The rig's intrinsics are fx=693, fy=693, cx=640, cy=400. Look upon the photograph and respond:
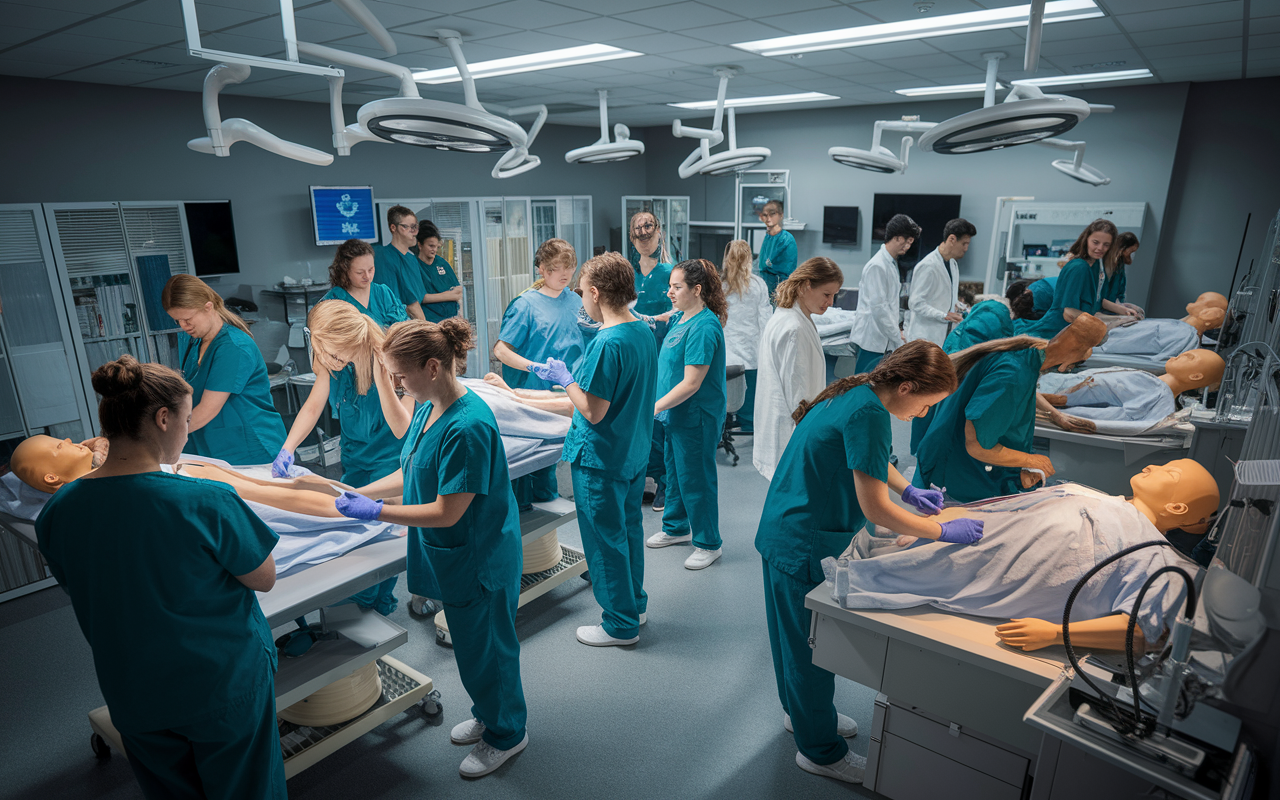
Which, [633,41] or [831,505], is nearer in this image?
[831,505]

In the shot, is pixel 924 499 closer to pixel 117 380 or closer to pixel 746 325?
pixel 117 380

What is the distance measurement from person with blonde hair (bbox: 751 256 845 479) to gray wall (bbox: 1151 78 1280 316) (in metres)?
4.79

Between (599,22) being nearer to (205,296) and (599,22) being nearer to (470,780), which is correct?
(205,296)

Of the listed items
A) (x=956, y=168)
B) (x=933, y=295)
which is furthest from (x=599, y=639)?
(x=956, y=168)

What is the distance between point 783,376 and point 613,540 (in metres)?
1.21

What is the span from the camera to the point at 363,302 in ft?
11.4

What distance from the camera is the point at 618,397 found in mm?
2611

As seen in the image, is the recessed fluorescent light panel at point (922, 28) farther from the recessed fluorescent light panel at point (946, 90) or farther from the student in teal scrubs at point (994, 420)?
the recessed fluorescent light panel at point (946, 90)

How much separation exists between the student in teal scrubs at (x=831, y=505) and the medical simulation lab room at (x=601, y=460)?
15 millimetres

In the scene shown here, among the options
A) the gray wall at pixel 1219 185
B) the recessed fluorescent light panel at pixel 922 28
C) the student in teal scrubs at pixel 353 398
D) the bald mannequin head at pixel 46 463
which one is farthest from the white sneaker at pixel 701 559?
the gray wall at pixel 1219 185

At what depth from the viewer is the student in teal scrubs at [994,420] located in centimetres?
246

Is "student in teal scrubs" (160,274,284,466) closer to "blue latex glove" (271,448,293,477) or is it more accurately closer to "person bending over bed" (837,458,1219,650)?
"blue latex glove" (271,448,293,477)

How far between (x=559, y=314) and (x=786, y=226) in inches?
193

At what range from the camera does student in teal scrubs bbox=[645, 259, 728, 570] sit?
3.23 m
